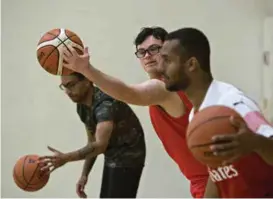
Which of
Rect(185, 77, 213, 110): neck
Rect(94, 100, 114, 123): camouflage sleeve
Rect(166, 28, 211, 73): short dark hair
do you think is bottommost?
Rect(94, 100, 114, 123): camouflage sleeve

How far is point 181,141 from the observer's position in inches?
102

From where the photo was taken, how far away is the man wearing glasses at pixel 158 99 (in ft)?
7.52

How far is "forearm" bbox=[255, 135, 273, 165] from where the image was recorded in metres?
1.65

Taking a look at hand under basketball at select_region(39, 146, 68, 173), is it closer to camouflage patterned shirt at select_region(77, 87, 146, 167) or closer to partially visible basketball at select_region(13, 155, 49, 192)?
→ partially visible basketball at select_region(13, 155, 49, 192)

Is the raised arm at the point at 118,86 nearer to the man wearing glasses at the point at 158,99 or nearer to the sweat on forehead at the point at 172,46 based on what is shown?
the man wearing glasses at the point at 158,99

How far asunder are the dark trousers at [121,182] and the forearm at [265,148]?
4.67 feet

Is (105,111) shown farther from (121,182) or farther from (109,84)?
(109,84)

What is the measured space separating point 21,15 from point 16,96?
634 millimetres

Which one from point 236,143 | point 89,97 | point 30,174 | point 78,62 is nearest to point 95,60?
point 89,97

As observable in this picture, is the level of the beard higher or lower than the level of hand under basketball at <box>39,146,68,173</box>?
higher

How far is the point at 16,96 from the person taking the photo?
4477 millimetres

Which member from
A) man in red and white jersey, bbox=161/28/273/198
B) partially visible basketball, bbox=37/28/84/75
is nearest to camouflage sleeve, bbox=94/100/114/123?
partially visible basketball, bbox=37/28/84/75

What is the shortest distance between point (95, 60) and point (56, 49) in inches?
67.1

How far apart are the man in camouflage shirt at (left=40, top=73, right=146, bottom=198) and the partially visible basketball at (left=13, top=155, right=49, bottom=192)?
0.19 feet
